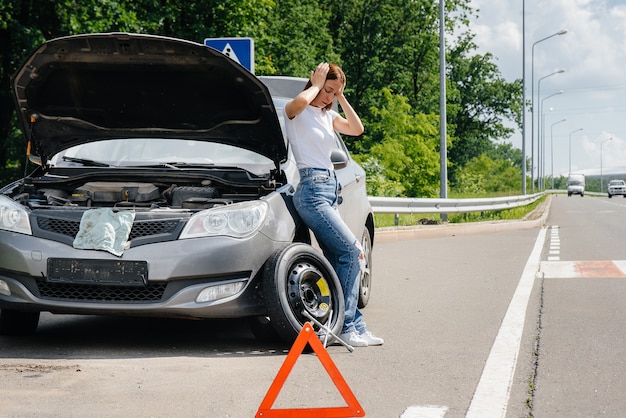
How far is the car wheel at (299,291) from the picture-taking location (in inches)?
230

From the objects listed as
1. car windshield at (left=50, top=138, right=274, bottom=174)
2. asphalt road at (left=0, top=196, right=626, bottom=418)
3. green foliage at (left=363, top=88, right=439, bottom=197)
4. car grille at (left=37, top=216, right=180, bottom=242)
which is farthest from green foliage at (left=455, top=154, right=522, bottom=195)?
car grille at (left=37, top=216, right=180, bottom=242)

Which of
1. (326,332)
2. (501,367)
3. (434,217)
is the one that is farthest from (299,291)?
(434,217)

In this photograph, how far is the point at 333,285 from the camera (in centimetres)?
620

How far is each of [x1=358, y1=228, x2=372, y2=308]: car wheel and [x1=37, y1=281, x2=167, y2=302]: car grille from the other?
2.33 meters

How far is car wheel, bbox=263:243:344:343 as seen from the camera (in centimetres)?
583

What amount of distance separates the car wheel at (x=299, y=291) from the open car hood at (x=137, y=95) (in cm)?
79

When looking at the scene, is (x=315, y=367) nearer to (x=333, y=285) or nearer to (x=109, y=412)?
(x=333, y=285)

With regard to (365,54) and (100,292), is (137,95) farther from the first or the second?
(365,54)

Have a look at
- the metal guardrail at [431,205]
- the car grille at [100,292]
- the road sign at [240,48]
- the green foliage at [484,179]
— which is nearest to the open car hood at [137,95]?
the car grille at [100,292]

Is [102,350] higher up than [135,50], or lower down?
lower down

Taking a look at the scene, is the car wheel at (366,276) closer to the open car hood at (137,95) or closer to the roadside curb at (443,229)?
the open car hood at (137,95)

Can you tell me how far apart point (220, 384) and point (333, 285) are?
1489 millimetres

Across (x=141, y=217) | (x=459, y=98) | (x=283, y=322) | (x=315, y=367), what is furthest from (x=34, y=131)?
(x=459, y=98)

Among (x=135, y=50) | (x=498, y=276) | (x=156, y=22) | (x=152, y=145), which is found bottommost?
(x=498, y=276)
